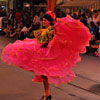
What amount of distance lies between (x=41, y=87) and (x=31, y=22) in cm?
1355

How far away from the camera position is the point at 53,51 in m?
6.37

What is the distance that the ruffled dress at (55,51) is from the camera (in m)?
6.30

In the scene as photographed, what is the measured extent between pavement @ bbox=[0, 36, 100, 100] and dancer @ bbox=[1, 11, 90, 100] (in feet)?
2.27

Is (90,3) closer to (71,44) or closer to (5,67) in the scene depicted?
(5,67)

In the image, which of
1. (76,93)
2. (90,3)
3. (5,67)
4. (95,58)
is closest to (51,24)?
(76,93)

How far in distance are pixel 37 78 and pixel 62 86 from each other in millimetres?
1492

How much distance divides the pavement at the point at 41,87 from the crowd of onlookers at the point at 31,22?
162 inches

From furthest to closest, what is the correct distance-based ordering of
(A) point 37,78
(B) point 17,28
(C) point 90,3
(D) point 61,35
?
(B) point 17,28 < (C) point 90,3 < (A) point 37,78 < (D) point 61,35

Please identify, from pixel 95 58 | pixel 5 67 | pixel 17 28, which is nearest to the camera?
pixel 5 67

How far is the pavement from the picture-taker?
280 inches

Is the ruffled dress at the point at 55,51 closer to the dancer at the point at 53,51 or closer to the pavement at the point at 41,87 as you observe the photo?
the dancer at the point at 53,51

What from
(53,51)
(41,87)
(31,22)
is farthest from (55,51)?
(31,22)

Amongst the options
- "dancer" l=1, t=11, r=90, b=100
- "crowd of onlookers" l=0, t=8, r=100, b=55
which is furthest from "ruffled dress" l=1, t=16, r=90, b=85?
"crowd of onlookers" l=0, t=8, r=100, b=55

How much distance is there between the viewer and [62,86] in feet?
26.9
